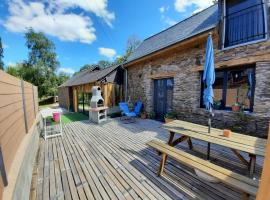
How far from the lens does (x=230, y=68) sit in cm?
494

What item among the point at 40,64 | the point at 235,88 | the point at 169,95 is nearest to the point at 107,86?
the point at 169,95

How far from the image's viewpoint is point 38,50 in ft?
77.5

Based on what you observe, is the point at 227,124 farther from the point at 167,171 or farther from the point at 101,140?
the point at 101,140

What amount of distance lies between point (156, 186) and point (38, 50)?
2853 centimetres

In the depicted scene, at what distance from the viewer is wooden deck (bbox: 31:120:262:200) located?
239cm

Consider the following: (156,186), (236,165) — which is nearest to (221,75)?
(236,165)

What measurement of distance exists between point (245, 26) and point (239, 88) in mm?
2038

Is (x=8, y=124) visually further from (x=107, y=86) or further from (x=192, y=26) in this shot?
(x=192, y=26)

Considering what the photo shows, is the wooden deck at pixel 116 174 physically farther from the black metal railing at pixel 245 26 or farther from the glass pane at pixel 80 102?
the glass pane at pixel 80 102

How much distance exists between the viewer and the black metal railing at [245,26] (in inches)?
170

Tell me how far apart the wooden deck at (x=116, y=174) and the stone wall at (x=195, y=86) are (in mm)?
1429

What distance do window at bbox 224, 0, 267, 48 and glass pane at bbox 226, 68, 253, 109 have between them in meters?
1.02

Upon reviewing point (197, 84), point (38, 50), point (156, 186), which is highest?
point (38, 50)

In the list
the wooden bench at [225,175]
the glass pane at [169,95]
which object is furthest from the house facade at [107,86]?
the wooden bench at [225,175]
